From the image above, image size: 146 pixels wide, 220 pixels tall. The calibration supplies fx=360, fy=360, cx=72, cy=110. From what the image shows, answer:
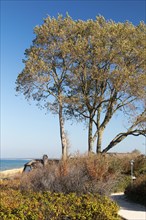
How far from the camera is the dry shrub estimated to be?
11680 mm

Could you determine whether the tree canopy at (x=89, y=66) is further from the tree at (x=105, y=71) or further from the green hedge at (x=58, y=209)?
the green hedge at (x=58, y=209)

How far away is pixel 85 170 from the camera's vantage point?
1315 cm

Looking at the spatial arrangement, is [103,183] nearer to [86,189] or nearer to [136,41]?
[86,189]

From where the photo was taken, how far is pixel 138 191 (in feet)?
45.5

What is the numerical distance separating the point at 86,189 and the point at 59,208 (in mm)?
3921

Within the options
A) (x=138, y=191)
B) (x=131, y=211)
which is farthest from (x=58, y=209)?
(x=138, y=191)

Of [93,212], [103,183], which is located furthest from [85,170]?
[93,212]

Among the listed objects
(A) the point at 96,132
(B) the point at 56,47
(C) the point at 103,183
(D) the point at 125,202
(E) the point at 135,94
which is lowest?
(D) the point at 125,202

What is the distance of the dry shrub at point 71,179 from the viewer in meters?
11.7

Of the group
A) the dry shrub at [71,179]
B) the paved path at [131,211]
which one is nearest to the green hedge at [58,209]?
the paved path at [131,211]

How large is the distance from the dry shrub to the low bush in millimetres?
1605

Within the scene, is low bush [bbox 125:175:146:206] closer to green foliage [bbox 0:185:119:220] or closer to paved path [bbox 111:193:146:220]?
paved path [bbox 111:193:146:220]

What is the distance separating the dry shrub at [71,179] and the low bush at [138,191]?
161 cm

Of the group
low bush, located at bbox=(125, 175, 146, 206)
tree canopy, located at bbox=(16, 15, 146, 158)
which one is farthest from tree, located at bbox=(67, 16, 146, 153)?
low bush, located at bbox=(125, 175, 146, 206)
